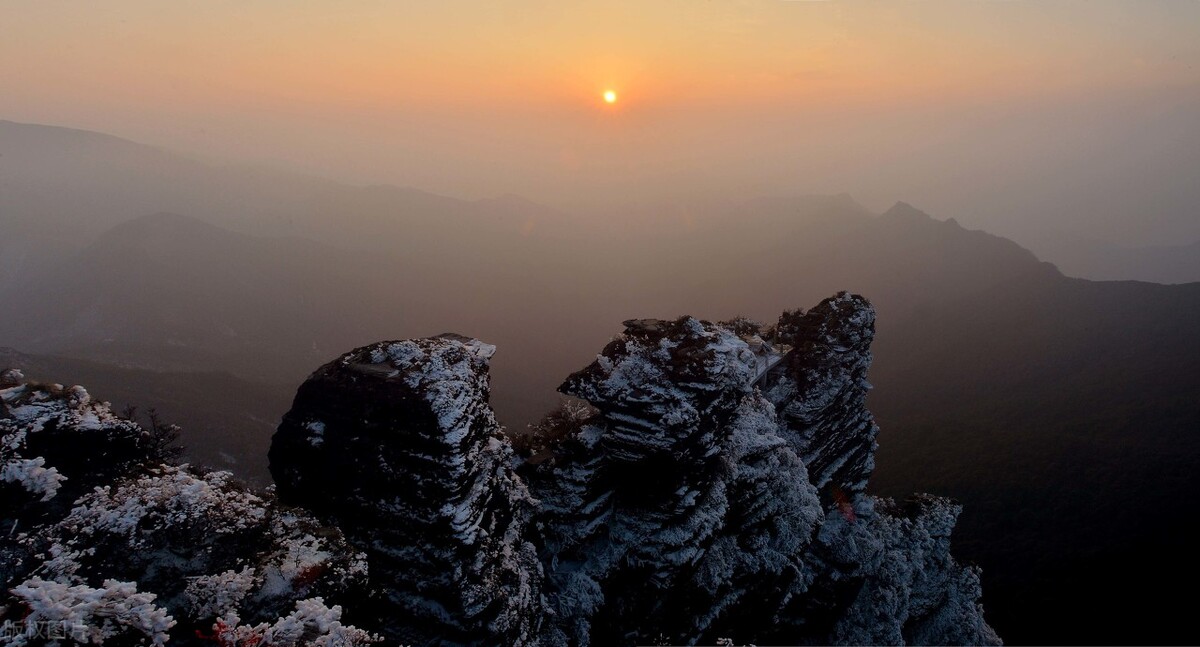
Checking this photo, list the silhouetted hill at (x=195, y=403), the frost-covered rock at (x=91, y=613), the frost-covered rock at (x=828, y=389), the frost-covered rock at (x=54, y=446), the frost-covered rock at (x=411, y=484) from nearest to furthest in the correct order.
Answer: the frost-covered rock at (x=91, y=613) → the frost-covered rock at (x=54, y=446) → the frost-covered rock at (x=411, y=484) → the frost-covered rock at (x=828, y=389) → the silhouetted hill at (x=195, y=403)

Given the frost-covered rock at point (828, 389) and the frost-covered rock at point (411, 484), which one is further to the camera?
the frost-covered rock at point (828, 389)

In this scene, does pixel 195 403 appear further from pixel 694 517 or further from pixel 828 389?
pixel 828 389

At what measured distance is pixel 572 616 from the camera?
26.8 metres

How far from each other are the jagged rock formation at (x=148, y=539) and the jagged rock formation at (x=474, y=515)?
0.06 m

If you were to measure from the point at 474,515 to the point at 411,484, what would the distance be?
281cm

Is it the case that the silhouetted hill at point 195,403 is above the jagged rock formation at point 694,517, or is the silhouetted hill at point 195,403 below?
below

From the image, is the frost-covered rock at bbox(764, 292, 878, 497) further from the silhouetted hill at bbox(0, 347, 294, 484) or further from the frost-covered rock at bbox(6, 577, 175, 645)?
the silhouetted hill at bbox(0, 347, 294, 484)

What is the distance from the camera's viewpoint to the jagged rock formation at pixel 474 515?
50.0 ft

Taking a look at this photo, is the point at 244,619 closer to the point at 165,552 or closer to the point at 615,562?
the point at 165,552

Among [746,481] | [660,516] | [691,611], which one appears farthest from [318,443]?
[746,481]

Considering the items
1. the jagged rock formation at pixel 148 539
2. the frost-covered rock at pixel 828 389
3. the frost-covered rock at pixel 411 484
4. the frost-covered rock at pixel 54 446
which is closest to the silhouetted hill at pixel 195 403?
the frost-covered rock at pixel 54 446

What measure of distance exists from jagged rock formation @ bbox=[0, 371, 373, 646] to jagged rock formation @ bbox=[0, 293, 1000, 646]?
0.19 feet

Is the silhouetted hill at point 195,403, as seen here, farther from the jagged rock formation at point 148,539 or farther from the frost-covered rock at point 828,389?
the frost-covered rock at point 828,389

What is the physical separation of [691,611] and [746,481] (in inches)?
324
